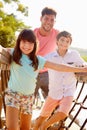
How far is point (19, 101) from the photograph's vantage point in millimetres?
3422

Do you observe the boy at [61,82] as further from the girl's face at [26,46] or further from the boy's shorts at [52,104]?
the girl's face at [26,46]

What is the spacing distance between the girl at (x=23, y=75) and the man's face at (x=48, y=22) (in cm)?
108

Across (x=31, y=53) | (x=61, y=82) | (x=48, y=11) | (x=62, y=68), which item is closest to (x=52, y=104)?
(x=61, y=82)

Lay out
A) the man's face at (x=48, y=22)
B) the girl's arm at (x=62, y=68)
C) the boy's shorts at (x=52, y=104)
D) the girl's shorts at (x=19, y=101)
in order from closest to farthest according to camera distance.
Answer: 1. the girl's shorts at (x=19, y=101)
2. the girl's arm at (x=62, y=68)
3. the boy's shorts at (x=52, y=104)
4. the man's face at (x=48, y=22)

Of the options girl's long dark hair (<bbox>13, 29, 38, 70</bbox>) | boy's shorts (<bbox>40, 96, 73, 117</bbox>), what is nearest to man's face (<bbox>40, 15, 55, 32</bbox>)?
boy's shorts (<bbox>40, 96, 73, 117</bbox>)

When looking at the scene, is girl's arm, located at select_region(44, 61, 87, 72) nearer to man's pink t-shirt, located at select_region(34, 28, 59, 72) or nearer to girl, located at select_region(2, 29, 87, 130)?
girl, located at select_region(2, 29, 87, 130)

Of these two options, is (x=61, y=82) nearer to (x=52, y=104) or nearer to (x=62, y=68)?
(x=52, y=104)

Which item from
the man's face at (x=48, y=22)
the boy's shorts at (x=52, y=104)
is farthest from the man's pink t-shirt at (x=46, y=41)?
the boy's shorts at (x=52, y=104)

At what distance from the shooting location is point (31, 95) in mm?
3547

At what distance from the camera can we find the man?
4621 mm

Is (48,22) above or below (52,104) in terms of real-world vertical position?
above

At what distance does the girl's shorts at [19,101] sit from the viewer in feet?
11.0

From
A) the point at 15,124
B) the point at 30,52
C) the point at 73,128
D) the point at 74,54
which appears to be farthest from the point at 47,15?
the point at 73,128

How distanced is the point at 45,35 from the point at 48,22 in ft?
0.64
